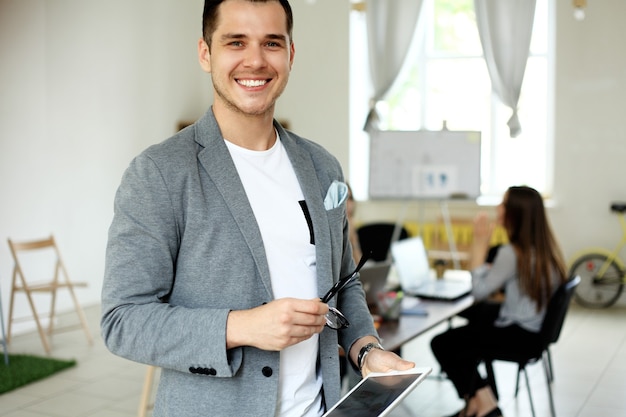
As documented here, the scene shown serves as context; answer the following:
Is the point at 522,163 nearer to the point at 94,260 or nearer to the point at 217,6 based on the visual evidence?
the point at 94,260

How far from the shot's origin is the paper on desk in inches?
158

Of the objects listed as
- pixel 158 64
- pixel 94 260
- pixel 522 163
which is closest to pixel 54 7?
pixel 158 64

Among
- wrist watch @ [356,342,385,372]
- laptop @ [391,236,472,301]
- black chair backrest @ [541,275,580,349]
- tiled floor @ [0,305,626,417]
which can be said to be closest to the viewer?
wrist watch @ [356,342,385,372]

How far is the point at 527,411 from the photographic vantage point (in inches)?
183

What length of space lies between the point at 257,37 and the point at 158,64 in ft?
24.6

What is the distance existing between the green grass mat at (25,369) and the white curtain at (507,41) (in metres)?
4.14

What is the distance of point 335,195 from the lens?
62.8 inches

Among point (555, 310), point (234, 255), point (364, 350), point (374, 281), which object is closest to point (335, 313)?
point (364, 350)

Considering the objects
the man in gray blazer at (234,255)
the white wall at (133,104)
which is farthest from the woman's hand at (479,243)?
the white wall at (133,104)

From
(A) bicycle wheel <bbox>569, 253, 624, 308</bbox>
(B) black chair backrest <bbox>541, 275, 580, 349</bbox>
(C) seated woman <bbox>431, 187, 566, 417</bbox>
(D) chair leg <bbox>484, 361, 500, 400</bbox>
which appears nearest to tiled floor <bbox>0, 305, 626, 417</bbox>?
(D) chair leg <bbox>484, 361, 500, 400</bbox>

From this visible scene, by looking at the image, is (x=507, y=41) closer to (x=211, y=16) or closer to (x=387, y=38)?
(x=387, y=38)

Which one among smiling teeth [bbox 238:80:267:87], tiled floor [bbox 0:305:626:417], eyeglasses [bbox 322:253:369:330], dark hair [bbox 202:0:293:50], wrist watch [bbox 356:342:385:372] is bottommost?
tiled floor [bbox 0:305:626:417]

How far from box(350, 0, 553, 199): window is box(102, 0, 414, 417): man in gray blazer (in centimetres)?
719

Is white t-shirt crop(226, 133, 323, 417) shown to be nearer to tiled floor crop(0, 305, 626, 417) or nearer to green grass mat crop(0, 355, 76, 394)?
tiled floor crop(0, 305, 626, 417)
